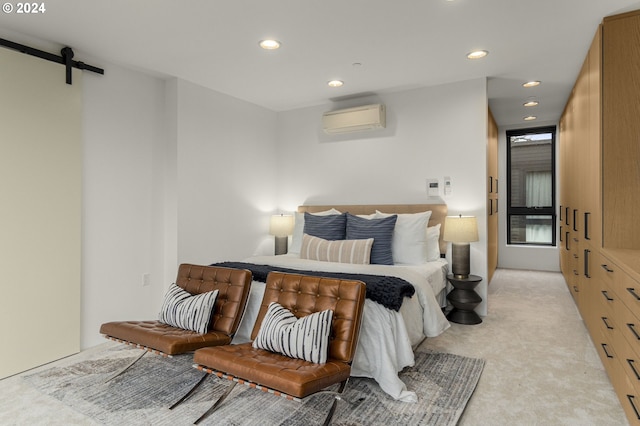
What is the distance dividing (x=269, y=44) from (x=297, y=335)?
2.31m

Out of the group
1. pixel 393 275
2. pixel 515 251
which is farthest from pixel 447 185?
pixel 515 251

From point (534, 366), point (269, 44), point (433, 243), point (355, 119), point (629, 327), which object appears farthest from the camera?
point (355, 119)

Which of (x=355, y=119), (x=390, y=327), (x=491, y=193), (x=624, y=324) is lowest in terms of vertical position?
(x=390, y=327)

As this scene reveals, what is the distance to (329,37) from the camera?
305 centimetres

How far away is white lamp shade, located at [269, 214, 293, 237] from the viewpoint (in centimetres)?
496

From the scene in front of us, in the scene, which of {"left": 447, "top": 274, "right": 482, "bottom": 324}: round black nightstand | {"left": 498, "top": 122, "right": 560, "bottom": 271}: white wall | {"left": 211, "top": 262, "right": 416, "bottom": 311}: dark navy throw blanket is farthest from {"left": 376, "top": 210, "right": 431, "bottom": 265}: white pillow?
{"left": 498, "top": 122, "right": 560, "bottom": 271}: white wall

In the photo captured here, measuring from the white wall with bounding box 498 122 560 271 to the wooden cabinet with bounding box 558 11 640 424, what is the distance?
11.9ft

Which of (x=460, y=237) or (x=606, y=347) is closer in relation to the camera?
(x=606, y=347)

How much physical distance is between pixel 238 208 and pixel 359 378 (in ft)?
8.80

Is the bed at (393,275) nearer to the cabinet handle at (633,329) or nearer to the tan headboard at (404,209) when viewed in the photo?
the tan headboard at (404,209)

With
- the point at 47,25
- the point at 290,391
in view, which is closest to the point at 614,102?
the point at 290,391

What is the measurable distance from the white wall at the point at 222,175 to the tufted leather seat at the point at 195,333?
1.07 metres

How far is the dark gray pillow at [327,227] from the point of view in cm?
418

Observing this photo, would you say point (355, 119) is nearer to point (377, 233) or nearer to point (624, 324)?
point (377, 233)
